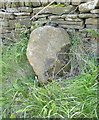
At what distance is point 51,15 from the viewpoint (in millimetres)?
3145

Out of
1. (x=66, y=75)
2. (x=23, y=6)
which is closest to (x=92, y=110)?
(x=66, y=75)

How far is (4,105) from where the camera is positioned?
96.3 inches

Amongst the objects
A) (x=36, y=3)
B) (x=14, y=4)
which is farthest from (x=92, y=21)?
(x=14, y=4)

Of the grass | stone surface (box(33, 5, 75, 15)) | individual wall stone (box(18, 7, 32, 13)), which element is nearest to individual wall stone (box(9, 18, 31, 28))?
individual wall stone (box(18, 7, 32, 13))

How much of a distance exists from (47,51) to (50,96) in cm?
61

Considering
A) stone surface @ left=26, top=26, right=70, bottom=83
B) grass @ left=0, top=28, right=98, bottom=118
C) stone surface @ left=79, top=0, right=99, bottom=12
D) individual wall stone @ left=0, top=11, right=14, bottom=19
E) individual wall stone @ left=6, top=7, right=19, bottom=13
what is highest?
stone surface @ left=79, top=0, right=99, bottom=12

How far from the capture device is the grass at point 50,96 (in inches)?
87.5

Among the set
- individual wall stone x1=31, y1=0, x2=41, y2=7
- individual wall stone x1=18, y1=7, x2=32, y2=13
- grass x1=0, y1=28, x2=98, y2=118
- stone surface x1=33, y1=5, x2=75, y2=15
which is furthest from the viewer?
individual wall stone x1=18, y1=7, x2=32, y2=13

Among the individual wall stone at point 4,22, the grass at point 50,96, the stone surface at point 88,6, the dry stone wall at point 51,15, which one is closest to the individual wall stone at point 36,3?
the dry stone wall at point 51,15

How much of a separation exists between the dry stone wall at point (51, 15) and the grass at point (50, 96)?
43cm

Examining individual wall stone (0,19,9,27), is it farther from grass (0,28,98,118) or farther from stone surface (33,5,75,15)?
grass (0,28,98,118)

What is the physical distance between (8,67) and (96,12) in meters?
1.08

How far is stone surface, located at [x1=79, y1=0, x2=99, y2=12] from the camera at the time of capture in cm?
276

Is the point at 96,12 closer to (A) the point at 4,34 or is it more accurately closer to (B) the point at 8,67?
(B) the point at 8,67
